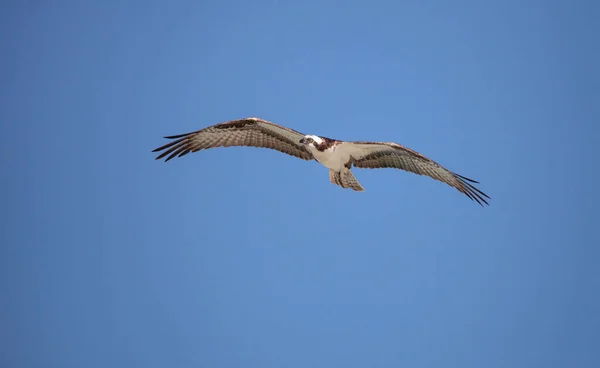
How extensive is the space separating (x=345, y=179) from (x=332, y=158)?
0.81 meters

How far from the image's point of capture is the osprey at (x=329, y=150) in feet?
53.9

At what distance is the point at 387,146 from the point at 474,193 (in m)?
2.55

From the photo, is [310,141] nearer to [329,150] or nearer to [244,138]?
[329,150]

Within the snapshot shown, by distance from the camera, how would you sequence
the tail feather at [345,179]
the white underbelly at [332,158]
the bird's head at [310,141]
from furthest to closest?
the tail feather at [345,179], the white underbelly at [332,158], the bird's head at [310,141]

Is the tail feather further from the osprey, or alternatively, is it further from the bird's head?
the bird's head

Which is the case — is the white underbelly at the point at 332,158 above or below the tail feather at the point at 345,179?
above

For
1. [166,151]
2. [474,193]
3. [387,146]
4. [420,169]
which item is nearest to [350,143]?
[387,146]

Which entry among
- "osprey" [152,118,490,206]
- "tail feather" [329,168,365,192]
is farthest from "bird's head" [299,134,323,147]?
"tail feather" [329,168,365,192]

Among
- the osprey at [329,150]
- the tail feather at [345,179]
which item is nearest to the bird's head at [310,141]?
the osprey at [329,150]

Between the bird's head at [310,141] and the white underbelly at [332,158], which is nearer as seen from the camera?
the bird's head at [310,141]

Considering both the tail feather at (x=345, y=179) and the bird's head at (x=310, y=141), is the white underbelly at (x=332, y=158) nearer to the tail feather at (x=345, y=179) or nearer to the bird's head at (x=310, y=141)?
the tail feather at (x=345, y=179)

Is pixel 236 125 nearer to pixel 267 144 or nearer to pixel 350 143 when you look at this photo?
pixel 267 144

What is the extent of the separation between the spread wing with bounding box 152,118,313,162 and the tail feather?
30.8 inches

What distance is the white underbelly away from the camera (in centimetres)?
1631
